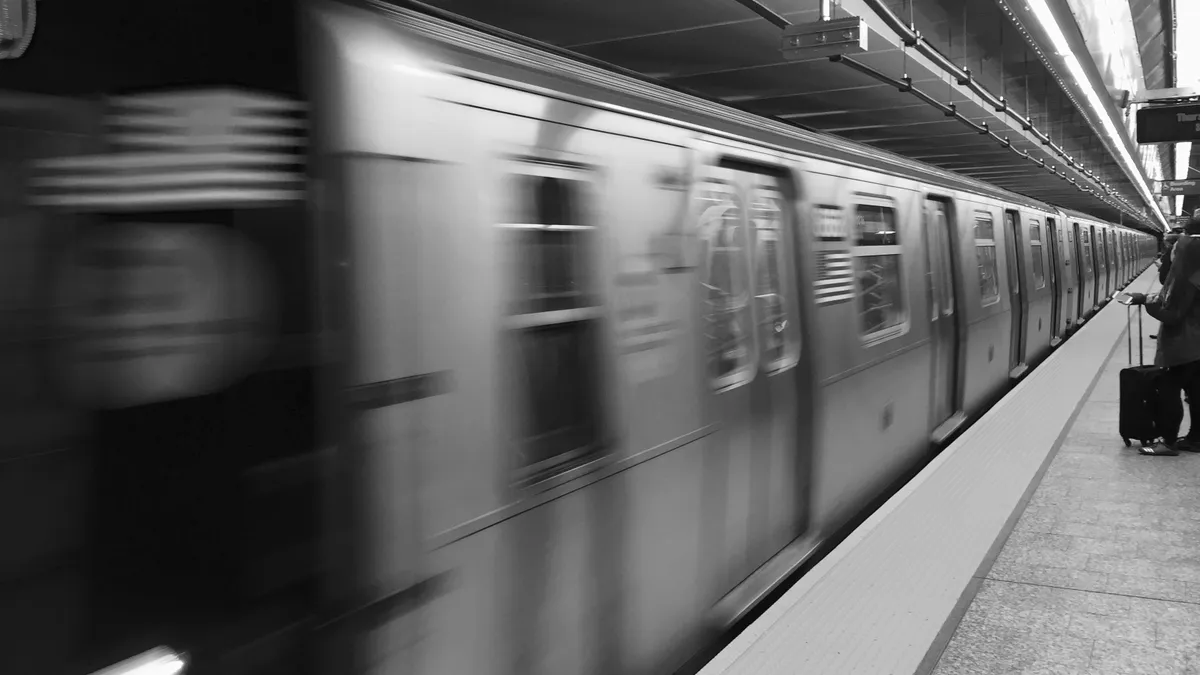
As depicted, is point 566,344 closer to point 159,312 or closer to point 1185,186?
point 159,312

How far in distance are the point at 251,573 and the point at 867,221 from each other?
4127mm

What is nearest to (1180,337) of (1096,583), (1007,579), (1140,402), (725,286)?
(1140,402)

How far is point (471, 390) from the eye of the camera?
6.73 ft

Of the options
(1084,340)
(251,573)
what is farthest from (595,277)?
(1084,340)

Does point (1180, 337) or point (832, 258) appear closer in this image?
point (832, 258)

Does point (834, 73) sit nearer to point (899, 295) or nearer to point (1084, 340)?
point (899, 295)

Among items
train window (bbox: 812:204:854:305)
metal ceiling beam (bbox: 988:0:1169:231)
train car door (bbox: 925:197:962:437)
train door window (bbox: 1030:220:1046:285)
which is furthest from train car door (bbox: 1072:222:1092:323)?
train window (bbox: 812:204:854:305)

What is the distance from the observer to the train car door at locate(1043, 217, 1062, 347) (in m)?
12.0

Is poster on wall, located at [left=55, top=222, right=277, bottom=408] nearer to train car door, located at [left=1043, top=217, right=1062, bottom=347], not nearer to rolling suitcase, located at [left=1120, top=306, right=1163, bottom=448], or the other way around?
rolling suitcase, located at [left=1120, top=306, right=1163, bottom=448]

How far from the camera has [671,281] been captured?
2.95 meters

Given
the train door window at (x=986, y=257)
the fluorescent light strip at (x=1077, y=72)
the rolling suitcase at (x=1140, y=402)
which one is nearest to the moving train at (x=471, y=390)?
the fluorescent light strip at (x=1077, y=72)

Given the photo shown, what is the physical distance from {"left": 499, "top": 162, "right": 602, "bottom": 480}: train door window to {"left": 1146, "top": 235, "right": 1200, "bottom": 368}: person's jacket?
465 cm

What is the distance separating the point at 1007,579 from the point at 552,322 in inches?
95.9

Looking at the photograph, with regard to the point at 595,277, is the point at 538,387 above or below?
below
